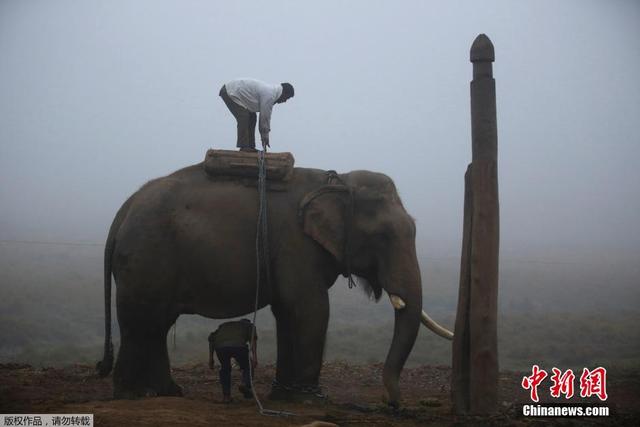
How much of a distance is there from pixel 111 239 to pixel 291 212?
2181mm

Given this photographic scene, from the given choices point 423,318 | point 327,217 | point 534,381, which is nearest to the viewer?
point 327,217

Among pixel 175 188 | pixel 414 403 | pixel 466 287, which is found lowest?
pixel 414 403

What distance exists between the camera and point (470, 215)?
26.8ft

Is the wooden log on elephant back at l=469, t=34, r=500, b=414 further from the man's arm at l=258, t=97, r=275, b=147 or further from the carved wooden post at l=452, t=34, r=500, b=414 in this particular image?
the man's arm at l=258, t=97, r=275, b=147

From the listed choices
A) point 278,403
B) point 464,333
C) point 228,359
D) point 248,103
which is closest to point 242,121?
point 248,103

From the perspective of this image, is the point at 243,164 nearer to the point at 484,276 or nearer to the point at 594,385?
the point at 484,276

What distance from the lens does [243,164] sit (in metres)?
9.30

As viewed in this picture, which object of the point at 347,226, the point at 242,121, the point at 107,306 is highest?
the point at 242,121

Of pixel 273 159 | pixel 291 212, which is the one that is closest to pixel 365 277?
pixel 291 212

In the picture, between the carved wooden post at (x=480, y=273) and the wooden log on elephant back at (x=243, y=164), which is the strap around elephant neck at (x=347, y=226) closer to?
the wooden log on elephant back at (x=243, y=164)

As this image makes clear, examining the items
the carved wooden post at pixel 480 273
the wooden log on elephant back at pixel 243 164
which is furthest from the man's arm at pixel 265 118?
the carved wooden post at pixel 480 273

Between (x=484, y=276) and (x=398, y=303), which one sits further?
(x=398, y=303)

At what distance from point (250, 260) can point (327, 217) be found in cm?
101

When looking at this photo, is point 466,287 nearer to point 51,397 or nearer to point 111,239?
point 111,239
